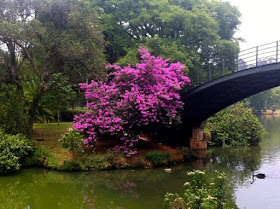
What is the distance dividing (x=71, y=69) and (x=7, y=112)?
4329 mm

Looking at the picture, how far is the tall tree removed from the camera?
16.1m

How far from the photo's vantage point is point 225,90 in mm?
17391

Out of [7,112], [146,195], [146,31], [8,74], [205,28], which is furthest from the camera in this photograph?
[146,31]

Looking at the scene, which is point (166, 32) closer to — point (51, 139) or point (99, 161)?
point (51, 139)

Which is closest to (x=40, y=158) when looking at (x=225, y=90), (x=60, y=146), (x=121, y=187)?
(x=60, y=146)

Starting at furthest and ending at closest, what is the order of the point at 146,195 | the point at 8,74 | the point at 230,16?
the point at 230,16 < the point at 8,74 < the point at 146,195

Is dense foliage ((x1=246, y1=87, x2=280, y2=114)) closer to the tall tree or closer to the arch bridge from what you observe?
the arch bridge

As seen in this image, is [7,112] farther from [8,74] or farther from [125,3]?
[125,3]

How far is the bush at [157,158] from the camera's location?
16.6m

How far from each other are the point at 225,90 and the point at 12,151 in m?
10.9

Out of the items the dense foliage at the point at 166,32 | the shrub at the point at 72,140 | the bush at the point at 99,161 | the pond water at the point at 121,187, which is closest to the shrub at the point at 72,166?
the bush at the point at 99,161

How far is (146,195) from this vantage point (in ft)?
37.8

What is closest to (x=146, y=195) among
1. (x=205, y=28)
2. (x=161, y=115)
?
(x=161, y=115)

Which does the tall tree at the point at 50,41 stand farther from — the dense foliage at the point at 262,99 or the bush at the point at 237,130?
the dense foliage at the point at 262,99
